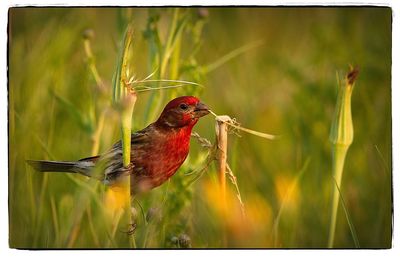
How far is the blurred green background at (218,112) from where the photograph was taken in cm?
214

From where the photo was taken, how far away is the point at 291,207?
2.17 metres

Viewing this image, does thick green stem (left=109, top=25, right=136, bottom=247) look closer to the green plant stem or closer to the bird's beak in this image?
the bird's beak

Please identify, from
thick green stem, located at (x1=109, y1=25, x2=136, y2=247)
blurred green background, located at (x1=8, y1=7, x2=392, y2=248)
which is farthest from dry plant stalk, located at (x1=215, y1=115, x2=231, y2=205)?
thick green stem, located at (x1=109, y1=25, x2=136, y2=247)

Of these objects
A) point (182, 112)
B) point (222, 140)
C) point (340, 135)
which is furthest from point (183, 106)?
point (340, 135)

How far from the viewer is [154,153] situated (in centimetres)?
213

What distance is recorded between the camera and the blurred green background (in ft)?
7.03

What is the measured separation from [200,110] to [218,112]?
43 mm

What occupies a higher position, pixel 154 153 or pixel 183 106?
pixel 183 106

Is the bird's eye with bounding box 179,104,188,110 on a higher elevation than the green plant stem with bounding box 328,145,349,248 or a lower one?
higher

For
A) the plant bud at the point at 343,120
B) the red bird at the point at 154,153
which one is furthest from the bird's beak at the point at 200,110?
the plant bud at the point at 343,120

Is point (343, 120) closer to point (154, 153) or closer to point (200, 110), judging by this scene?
point (200, 110)

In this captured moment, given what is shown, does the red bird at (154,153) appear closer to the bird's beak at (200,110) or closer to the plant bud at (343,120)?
the bird's beak at (200,110)

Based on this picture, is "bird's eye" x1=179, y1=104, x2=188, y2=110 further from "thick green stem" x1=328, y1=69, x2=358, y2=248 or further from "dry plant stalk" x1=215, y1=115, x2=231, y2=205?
"thick green stem" x1=328, y1=69, x2=358, y2=248

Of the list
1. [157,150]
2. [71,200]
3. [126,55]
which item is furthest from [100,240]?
[126,55]
